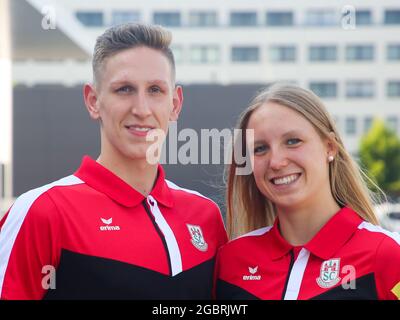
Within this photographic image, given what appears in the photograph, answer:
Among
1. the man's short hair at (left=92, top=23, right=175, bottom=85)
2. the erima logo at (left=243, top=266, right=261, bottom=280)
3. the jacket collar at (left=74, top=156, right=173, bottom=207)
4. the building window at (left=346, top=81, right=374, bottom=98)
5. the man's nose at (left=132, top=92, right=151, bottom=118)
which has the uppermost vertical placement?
the building window at (left=346, top=81, right=374, bottom=98)

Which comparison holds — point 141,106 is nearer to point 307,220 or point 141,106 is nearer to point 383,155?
point 307,220

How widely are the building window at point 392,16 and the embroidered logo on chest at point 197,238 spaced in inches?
1503

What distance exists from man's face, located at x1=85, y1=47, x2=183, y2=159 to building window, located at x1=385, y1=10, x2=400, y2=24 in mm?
38192

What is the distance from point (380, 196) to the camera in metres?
3.12

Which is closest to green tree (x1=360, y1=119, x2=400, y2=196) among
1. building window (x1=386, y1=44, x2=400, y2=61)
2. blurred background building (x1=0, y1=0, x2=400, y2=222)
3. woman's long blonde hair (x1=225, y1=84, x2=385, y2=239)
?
blurred background building (x1=0, y1=0, x2=400, y2=222)

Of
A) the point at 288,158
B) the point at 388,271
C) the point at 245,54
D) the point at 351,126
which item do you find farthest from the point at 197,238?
the point at 351,126

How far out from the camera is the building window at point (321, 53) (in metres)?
38.7

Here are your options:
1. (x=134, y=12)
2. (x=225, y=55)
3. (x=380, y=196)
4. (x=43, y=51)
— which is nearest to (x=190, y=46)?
(x=225, y=55)

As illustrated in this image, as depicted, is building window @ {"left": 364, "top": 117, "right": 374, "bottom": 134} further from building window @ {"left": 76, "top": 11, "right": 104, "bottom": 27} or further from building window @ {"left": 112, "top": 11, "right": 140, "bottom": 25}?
building window @ {"left": 76, "top": 11, "right": 104, "bottom": 27}

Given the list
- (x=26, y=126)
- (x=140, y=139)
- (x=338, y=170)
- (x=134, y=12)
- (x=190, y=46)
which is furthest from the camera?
(x=190, y=46)

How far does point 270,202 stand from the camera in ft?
9.22

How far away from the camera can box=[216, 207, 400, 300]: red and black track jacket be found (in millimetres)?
2262
